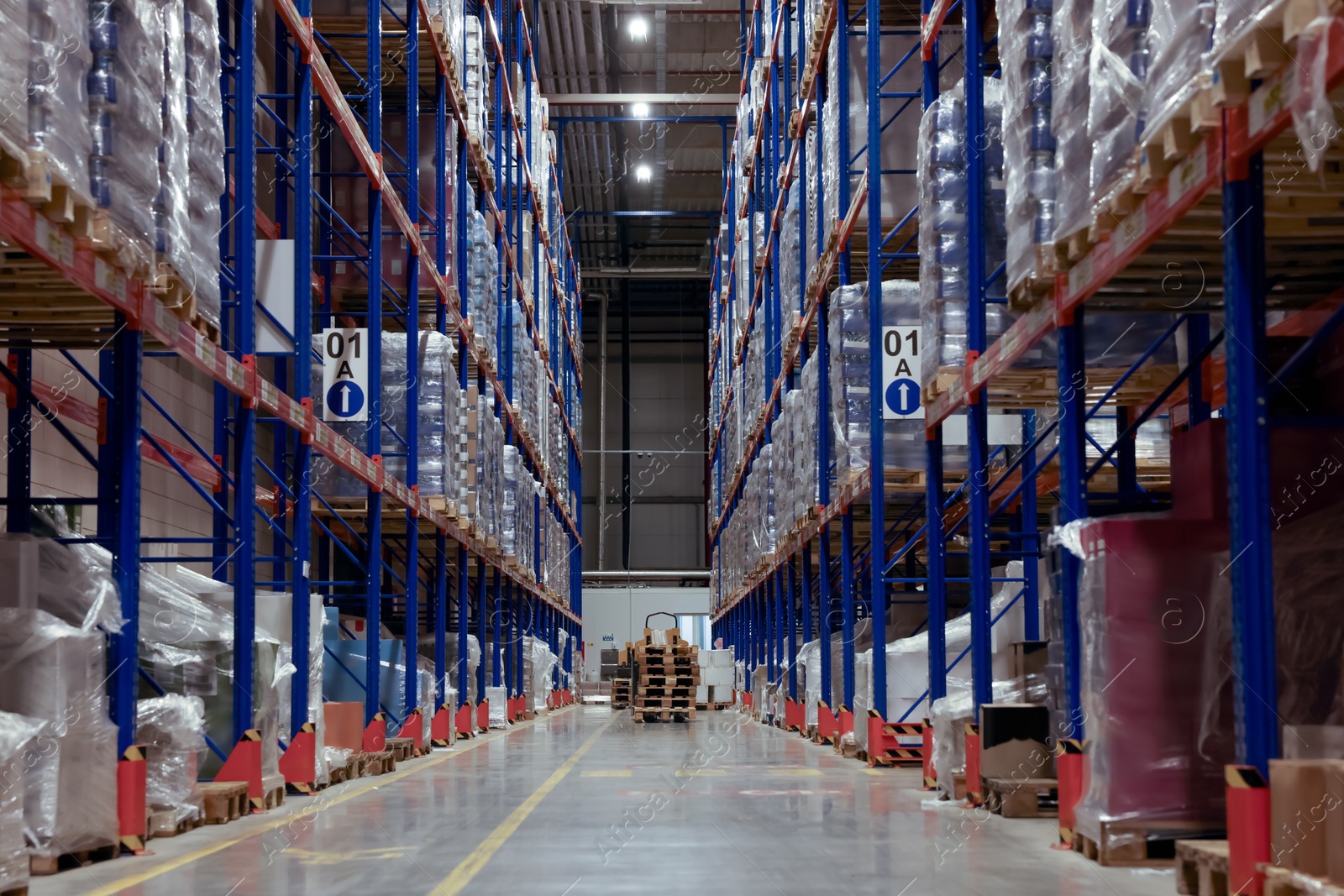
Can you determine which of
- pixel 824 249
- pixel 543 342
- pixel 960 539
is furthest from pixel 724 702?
pixel 824 249

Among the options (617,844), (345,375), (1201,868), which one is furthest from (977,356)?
(345,375)

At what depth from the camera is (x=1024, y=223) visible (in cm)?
734

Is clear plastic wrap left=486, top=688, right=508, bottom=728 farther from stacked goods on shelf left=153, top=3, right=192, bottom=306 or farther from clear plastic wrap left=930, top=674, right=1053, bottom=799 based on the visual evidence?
stacked goods on shelf left=153, top=3, right=192, bottom=306

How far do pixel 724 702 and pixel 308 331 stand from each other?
18045 mm

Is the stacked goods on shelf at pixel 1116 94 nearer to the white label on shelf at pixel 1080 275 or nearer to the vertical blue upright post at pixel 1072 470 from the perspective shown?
the white label on shelf at pixel 1080 275

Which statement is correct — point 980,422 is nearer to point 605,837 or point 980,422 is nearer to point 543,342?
point 605,837

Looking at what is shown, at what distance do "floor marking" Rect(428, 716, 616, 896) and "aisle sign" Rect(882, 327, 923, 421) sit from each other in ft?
12.3

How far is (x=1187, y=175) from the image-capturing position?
5.11m

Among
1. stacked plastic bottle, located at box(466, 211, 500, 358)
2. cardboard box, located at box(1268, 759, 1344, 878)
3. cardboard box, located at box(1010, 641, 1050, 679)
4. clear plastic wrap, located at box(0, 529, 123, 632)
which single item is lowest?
cardboard box, located at box(1268, 759, 1344, 878)

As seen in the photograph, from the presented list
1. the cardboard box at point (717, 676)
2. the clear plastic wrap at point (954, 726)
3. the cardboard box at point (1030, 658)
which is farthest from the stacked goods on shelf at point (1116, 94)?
the cardboard box at point (717, 676)

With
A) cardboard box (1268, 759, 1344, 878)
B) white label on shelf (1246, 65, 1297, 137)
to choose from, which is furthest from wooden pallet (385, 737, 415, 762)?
white label on shelf (1246, 65, 1297, 137)

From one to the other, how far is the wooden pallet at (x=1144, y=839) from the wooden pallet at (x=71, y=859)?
4222 millimetres

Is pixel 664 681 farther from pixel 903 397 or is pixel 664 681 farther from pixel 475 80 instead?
pixel 903 397

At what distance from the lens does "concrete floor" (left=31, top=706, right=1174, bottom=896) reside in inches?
214
